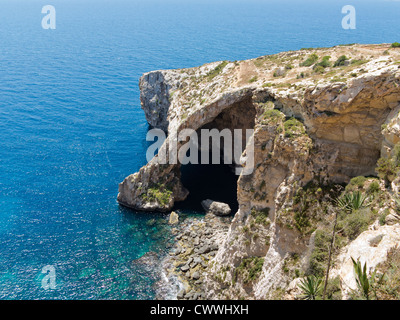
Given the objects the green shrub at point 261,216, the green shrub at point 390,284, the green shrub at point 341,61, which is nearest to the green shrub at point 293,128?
the green shrub at point 261,216

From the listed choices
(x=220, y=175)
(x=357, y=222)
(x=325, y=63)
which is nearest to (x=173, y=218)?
(x=220, y=175)

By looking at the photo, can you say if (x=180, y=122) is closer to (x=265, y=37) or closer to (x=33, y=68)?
(x=33, y=68)

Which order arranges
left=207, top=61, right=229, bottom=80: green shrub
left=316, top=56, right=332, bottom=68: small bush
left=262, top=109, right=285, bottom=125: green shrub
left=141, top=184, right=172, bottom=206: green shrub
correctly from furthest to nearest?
1. left=207, top=61, right=229, bottom=80: green shrub
2. left=141, top=184, right=172, bottom=206: green shrub
3. left=316, top=56, right=332, bottom=68: small bush
4. left=262, top=109, right=285, bottom=125: green shrub

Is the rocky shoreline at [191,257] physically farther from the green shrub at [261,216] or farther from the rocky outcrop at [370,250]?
the rocky outcrop at [370,250]

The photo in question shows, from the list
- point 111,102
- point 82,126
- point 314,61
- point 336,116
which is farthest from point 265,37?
point 336,116

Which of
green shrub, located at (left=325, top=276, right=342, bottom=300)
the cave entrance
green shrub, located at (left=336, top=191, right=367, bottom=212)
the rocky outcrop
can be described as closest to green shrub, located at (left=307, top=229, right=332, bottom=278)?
green shrub, located at (left=336, top=191, right=367, bottom=212)

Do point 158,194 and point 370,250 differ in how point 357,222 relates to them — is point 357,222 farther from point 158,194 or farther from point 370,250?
point 158,194

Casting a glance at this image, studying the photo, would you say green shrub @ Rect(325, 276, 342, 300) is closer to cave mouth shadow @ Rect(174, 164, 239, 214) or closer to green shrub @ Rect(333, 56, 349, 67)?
green shrub @ Rect(333, 56, 349, 67)

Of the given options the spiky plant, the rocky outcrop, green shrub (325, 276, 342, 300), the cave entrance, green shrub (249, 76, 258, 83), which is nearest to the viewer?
the rocky outcrop
